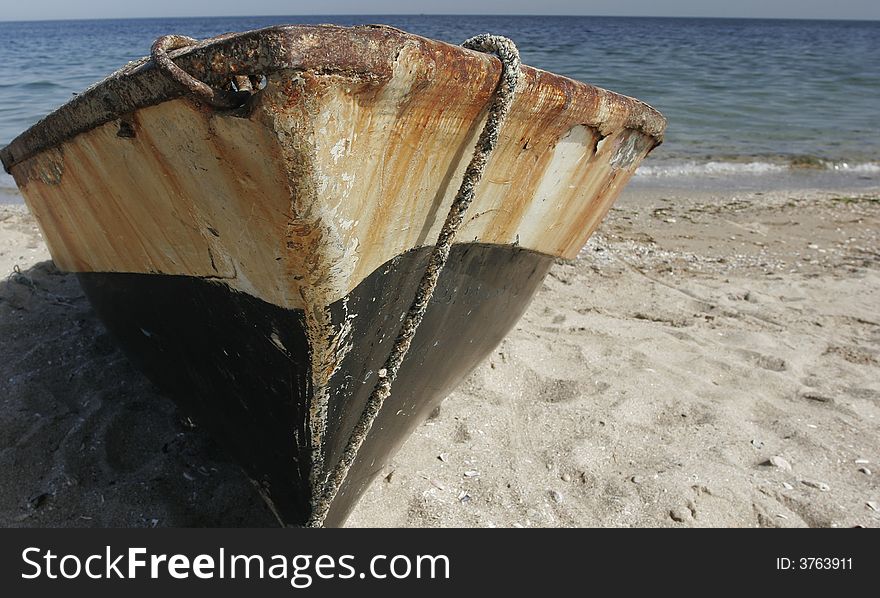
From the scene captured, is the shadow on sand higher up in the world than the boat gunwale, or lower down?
lower down

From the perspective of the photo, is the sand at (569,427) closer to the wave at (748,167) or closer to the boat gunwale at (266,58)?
the boat gunwale at (266,58)

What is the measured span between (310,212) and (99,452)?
175 centimetres

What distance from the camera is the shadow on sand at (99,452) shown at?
91.8 inches

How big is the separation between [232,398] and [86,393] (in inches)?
51.9

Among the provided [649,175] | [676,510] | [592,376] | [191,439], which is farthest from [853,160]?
[191,439]

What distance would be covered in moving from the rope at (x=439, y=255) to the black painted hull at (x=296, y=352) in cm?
3

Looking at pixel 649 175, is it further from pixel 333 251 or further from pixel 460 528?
pixel 333 251

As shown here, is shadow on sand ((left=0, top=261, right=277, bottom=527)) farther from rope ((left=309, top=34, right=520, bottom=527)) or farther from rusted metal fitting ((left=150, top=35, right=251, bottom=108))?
rusted metal fitting ((left=150, top=35, right=251, bottom=108))

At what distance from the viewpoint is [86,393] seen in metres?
2.92

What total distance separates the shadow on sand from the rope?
54cm

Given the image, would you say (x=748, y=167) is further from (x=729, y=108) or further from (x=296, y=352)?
(x=296, y=352)

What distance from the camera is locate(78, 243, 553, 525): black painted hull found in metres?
1.69

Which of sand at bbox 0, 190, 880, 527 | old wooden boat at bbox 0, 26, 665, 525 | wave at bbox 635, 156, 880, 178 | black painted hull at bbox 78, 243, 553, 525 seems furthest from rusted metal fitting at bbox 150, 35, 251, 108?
wave at bbox 635, 156, 880, 178

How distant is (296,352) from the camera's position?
5.32ft
